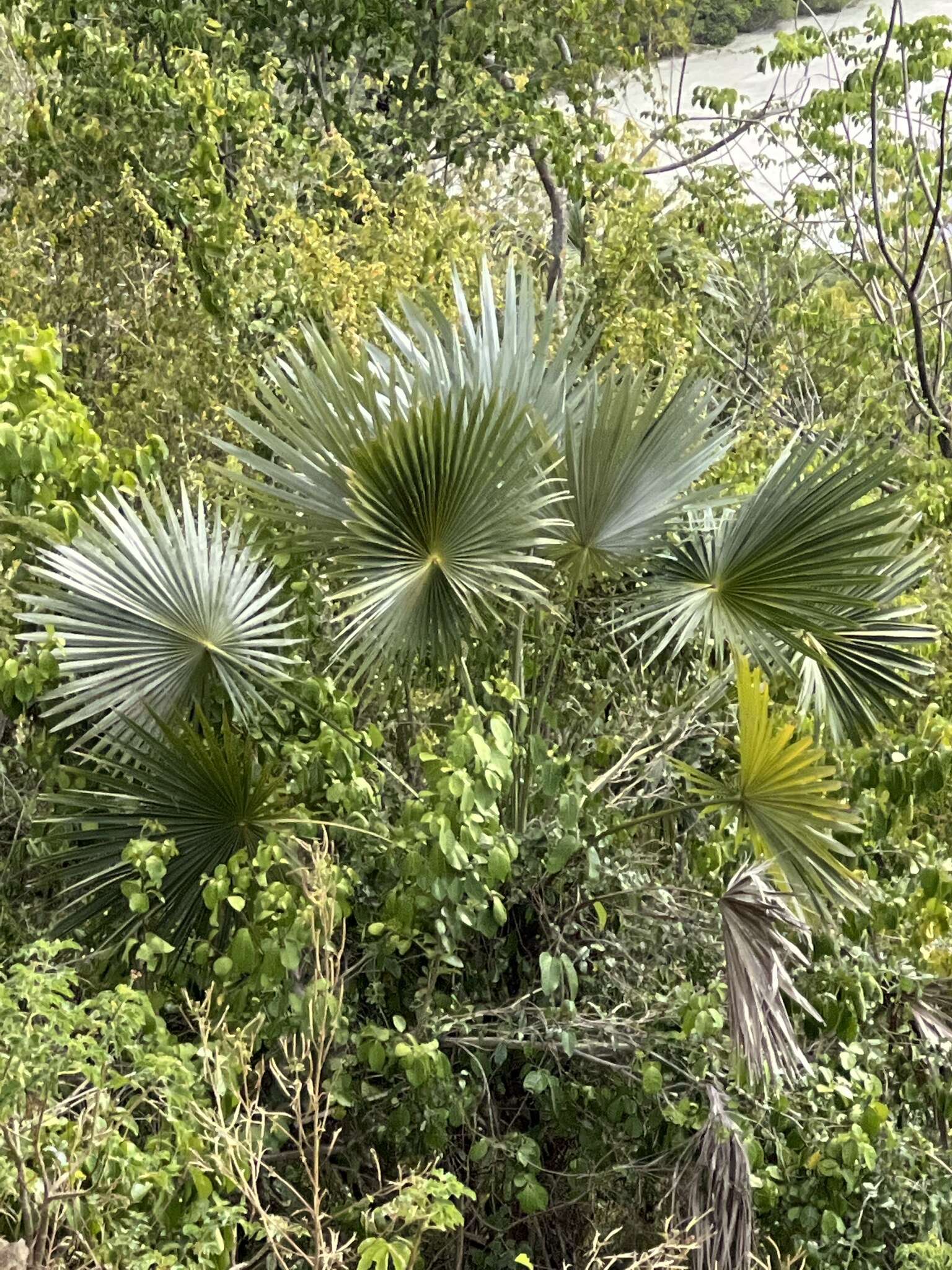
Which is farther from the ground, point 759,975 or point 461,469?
point 461,469

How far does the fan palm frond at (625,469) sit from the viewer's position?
183 inches

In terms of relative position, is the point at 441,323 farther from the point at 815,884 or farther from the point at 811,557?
the point at 815,884

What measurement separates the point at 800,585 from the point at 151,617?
201 centimetres

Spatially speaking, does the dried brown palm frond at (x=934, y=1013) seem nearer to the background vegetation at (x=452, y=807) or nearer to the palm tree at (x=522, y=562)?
the background vegetation at (x=452, y=807)

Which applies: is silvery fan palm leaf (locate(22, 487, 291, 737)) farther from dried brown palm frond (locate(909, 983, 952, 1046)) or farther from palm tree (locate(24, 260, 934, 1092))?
dried brown palm frond (locate(909, 983, 952, 1046))

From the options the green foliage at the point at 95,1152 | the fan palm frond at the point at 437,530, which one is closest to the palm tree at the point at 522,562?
the fan palm frond at the point at 437,530

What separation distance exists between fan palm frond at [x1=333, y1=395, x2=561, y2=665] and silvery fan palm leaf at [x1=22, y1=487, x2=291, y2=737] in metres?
0.36

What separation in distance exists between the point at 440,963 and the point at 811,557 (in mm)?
1732

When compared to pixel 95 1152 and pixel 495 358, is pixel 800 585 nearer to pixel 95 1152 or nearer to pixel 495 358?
pixel 495 358

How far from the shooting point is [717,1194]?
4395mm

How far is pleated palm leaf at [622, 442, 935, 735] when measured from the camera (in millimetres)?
4629

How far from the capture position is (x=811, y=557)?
4676 millimetres

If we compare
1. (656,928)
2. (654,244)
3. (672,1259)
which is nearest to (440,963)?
(656,928)

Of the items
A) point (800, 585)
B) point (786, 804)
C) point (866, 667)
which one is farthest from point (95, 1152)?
point (866, 667)
